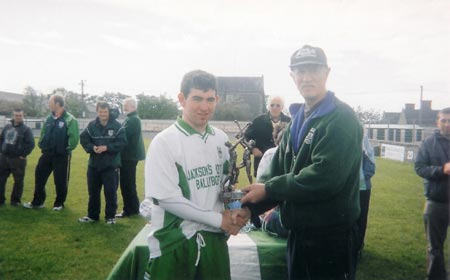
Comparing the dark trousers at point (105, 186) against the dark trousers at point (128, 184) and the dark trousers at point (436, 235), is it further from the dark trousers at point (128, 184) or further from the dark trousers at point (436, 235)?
the dark trousers at point (436, 235)

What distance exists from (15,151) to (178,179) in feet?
24.0

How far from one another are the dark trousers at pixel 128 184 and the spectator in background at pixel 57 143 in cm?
115

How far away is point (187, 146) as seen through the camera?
2.34 meters

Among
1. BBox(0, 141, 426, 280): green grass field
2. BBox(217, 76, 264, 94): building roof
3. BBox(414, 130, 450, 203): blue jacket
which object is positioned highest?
BBox(217, 76, 264, 94): building roof

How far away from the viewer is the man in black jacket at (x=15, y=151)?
8.18 meters

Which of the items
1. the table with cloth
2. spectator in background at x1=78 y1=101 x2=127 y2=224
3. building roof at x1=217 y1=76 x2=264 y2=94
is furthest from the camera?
building roof at x1=217 y1=76 x2=264 y2=94

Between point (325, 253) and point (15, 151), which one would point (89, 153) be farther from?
point (325, 253)

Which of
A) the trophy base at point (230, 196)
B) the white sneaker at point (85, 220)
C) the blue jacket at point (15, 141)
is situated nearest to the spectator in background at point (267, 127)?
the white sneaker at point (85, 220)

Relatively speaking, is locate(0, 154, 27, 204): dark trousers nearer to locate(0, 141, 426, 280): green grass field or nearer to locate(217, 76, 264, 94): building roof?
locate(0, 141, 426, 280): green grass field

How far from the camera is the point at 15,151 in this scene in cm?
818

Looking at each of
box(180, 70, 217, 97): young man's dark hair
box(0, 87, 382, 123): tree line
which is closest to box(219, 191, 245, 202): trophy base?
box(180, 70, 217, 97): young man's dark hair

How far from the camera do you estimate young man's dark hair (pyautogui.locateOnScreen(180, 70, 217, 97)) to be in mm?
2430

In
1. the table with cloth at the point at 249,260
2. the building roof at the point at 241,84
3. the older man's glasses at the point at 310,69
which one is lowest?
the table with cloth at the point at 249,260

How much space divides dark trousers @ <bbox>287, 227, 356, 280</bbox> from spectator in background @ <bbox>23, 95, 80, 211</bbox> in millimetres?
6245
